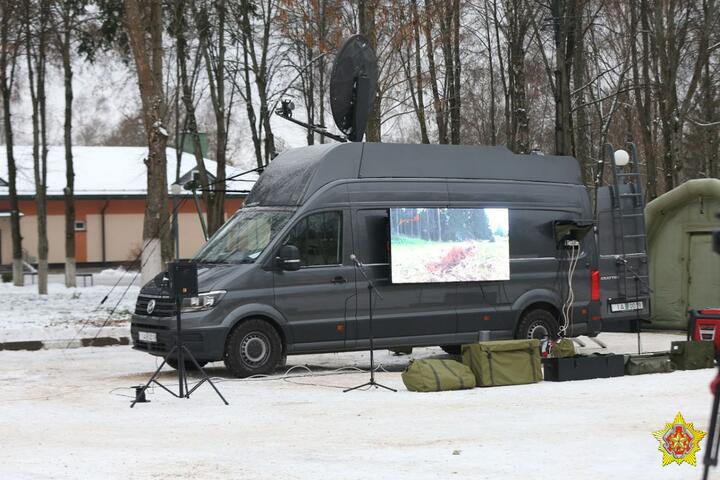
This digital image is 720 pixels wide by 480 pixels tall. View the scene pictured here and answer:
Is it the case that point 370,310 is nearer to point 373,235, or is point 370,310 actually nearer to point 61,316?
point 373,235

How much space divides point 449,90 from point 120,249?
93.7ft

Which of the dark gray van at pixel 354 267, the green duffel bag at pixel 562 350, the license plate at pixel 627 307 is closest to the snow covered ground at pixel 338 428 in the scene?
the dark gray van at pixel 354 267

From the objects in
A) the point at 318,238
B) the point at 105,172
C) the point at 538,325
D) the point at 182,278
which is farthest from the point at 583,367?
the point at 105,172

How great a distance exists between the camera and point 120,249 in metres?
59.1

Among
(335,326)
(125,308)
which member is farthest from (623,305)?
(125,308)

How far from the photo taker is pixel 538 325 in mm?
16109

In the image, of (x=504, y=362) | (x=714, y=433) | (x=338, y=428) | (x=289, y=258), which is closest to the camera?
(x=714, y=433)

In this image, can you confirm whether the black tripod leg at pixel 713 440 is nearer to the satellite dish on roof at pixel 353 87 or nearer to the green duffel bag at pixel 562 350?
the green duffel bag at pixel 562 350

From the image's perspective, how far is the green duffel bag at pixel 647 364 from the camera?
14.0m

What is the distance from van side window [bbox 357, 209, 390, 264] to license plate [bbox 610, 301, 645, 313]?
3943 mm

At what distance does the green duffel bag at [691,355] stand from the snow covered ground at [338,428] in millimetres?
241

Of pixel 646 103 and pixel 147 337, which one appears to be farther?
pixel 646 103

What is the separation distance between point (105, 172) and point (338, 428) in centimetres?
5257

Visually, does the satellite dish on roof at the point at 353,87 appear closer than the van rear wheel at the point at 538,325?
No
